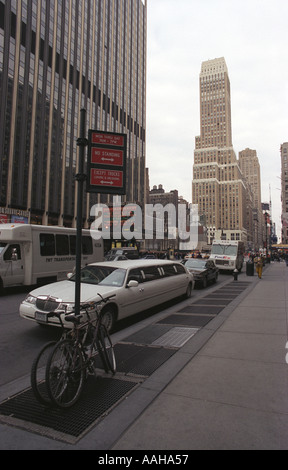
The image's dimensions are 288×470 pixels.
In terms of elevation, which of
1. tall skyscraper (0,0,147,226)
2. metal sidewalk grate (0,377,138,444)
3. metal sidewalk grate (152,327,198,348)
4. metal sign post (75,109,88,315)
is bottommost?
metal sidewalk grate (152,327,198,348)

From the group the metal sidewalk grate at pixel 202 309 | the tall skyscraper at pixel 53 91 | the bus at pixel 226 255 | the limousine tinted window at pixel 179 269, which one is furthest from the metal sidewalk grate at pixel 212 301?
the tall skyscraper at pixel 53 91

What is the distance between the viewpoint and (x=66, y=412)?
320cm

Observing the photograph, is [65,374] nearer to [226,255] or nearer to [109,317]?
[109,317]

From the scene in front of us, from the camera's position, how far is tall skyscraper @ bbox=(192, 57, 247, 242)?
16538 cm

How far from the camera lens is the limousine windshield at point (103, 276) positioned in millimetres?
7218

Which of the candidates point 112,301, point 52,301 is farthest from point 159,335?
point 52,301

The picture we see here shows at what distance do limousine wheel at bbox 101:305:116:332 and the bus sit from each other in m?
17.5

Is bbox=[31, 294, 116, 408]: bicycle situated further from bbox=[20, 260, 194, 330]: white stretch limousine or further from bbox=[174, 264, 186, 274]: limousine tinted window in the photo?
bbox=[174, 264, 186, 274]: limousine tinted window

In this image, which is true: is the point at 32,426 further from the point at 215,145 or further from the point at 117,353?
the point at 215,145

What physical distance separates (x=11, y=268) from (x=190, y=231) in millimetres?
141031

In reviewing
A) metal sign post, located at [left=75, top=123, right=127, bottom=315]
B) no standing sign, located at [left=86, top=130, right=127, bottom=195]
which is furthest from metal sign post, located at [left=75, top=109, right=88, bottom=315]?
no standing sign, located at [left=86, top=130, right=127, bottom=195]

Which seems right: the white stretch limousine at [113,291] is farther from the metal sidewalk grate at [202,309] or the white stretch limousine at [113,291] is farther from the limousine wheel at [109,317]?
the metal sidewalk grate at [202,309]

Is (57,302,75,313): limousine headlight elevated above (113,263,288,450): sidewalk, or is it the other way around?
(57,302,75,313): limousine headlight
